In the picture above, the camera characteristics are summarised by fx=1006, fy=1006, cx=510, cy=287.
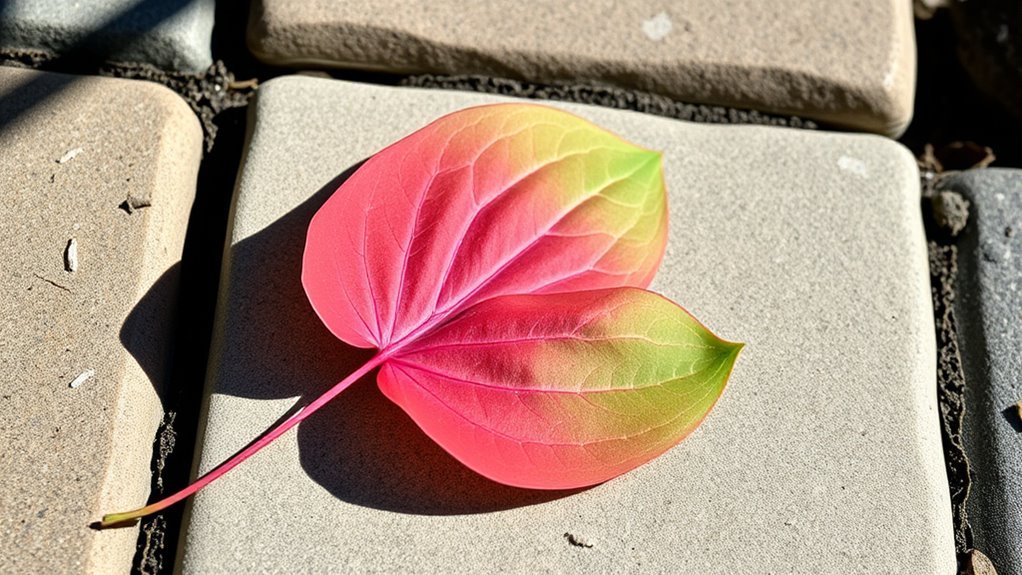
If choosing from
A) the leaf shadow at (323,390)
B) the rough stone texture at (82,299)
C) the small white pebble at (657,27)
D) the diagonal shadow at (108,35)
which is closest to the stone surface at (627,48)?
the small white pebble at (657,27)

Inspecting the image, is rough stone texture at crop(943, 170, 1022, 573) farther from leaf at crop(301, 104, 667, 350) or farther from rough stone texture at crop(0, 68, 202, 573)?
rough stone texture at crop(0, 68, 202, 573)

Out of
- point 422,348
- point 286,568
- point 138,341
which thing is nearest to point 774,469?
point 422,348

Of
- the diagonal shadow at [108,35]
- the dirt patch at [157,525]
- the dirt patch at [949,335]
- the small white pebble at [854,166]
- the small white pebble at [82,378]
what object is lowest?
the dirt patch at [949,335]

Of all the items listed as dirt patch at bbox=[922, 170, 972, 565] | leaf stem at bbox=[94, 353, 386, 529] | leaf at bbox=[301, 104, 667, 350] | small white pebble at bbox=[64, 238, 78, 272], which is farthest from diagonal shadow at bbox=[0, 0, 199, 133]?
dirt patch at bbox=[922, 170, 972, 565]

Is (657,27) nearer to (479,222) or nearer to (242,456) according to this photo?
(479,222)

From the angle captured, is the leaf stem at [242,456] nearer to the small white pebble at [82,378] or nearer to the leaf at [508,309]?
the leaf at [508,309]

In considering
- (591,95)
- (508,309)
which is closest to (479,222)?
(508,309)
